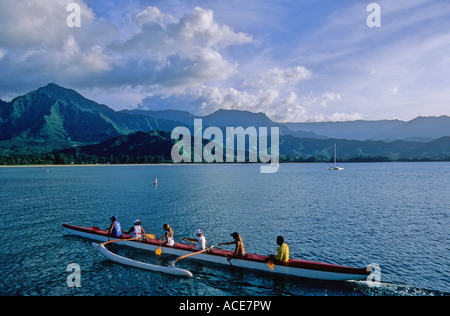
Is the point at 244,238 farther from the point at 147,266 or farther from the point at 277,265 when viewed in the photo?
the point at 147,266

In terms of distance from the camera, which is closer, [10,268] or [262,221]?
[10,268]

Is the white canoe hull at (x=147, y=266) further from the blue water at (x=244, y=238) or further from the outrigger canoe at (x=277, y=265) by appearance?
the outrigger canoe at (x=277, y=265)

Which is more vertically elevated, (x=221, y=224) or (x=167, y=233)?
(x=167, y=233)

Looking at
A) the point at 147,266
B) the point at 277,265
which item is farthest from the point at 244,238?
the point at 147,266

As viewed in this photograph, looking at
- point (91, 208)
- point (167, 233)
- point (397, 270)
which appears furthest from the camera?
point (91, 208)

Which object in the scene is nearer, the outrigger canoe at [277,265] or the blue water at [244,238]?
the outrigger canoe at [277,265]

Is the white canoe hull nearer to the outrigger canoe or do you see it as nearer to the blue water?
the blue water

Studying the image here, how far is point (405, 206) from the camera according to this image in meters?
49.4

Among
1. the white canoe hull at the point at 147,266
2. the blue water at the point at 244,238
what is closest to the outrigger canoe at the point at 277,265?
the blue water at the point at 244,238

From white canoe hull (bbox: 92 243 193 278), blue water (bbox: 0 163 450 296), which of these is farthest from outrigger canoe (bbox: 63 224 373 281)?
white canoe hull (bbox: 92 243 193 278)
